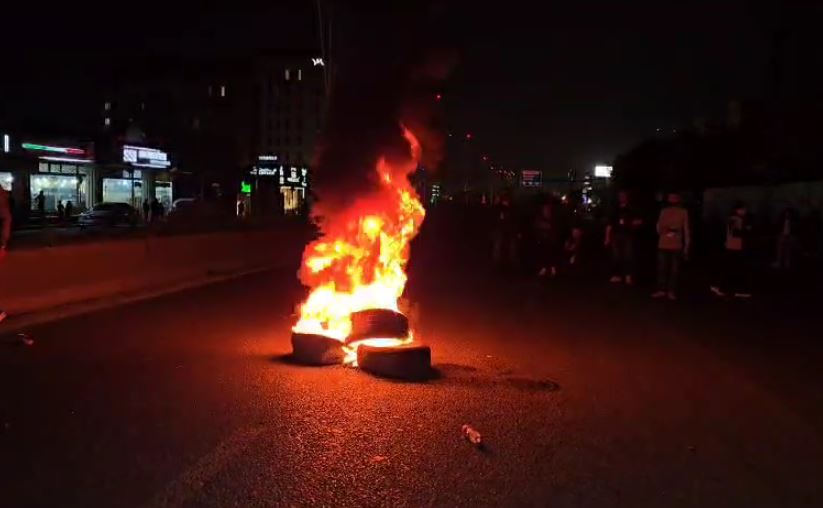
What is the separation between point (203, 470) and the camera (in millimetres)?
4898

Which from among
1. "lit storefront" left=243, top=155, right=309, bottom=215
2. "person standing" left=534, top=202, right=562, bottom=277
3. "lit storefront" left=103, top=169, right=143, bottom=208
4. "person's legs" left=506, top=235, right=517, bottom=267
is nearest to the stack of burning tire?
"lit storefront" left=243, top=155, right=309, bottom=215

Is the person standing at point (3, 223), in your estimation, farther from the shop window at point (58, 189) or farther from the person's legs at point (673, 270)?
the shop window at point (58, 189)

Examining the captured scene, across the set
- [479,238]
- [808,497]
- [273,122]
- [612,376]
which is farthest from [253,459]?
[273,122]

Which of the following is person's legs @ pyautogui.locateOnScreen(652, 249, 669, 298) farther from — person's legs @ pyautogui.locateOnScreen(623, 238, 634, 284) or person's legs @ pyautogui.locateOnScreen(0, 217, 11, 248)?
person's legs @ pyautogui.locateOnScreen(0, 217, 11, 248)

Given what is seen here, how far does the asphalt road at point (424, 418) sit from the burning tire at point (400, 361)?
161mm

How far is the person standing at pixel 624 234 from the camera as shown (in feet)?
52.0

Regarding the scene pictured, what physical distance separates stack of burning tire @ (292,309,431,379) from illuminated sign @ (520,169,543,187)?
12037 cm

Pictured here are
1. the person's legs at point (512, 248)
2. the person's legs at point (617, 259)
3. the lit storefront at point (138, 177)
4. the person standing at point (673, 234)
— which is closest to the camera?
the person standing at point (673, 234)

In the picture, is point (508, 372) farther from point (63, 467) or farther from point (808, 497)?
point (63, 467)

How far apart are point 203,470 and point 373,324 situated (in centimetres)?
346

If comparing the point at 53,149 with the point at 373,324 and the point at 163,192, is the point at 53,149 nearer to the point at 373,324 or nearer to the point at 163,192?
the point at 163,192

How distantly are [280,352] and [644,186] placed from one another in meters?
48.3

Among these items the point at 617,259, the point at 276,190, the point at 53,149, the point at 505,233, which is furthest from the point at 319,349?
the point at 53,149

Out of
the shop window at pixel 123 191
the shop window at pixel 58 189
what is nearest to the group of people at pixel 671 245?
the shop window at pixel 58 189
